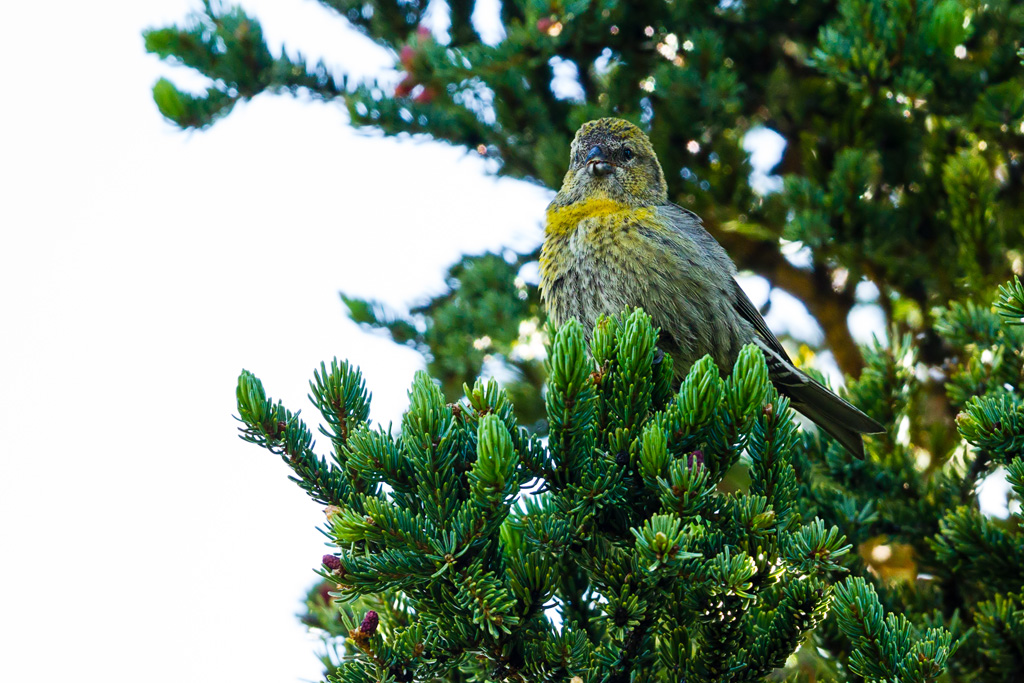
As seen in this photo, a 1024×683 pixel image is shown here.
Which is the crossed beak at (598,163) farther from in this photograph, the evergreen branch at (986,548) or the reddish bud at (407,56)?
the evergreen branch at (986,548)

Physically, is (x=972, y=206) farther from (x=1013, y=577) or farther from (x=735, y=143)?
(x=1013, y=577)

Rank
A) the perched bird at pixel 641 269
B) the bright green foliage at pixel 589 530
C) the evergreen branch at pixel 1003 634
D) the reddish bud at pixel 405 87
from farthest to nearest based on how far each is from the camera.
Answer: the reddish bud at pixel 405 87, the perched bird at pixel 641 269, the evergreen branch at pixel 1003 634, the bright green foliage at pixel 589 530

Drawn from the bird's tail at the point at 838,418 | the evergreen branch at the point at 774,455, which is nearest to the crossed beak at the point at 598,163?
the bird's tail at the point at 838,418

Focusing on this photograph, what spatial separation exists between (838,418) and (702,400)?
3.76 ft

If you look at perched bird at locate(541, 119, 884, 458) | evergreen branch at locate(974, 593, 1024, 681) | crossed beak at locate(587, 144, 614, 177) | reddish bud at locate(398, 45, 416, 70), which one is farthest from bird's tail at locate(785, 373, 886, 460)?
reddish bud at locate(398, 45, 416, 70)

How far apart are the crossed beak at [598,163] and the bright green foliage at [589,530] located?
1.40m

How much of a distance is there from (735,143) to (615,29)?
2.11 ft

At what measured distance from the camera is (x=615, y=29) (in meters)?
3.42

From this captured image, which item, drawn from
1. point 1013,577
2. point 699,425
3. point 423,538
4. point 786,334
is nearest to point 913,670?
point 699,425

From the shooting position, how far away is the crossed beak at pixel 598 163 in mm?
3260

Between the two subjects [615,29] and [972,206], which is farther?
[615,29]

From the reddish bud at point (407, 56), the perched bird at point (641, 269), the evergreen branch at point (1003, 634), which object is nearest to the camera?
the evergreen branch at point (1003, 634)

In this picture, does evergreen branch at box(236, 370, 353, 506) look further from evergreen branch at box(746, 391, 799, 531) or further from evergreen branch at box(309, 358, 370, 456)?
evergreen branch at box(746, 391, 799, 531)

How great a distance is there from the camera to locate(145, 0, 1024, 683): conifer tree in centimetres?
174
